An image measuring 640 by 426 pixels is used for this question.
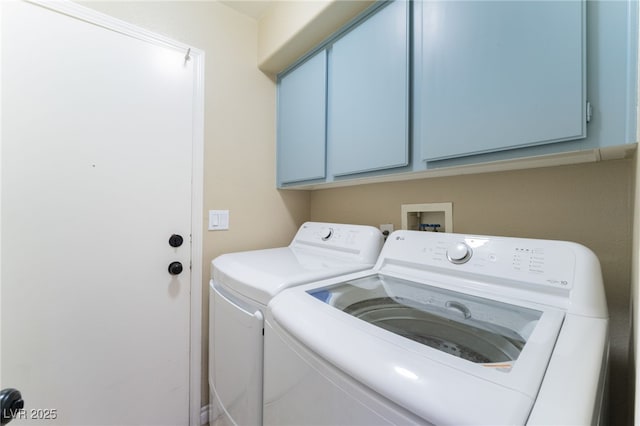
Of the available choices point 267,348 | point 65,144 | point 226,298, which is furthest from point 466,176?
point 65,144

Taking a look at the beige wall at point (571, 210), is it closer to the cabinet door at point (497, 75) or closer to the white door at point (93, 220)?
the cabinet door at point (497, 75)

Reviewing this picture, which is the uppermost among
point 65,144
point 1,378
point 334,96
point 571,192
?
point 334,96

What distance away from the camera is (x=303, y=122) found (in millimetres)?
1601

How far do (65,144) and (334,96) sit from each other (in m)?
1.29

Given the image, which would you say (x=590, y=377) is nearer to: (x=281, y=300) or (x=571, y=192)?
(x=281, y=300)

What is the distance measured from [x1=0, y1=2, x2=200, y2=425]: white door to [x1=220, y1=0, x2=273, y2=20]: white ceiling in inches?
18.0

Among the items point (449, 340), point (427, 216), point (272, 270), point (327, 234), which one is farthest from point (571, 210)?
point (272, 270)

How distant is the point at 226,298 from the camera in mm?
1128

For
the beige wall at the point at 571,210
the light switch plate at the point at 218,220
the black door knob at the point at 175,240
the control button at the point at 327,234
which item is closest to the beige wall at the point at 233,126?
the light switch plate at the point at 218,220

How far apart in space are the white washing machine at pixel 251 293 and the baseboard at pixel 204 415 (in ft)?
0.87

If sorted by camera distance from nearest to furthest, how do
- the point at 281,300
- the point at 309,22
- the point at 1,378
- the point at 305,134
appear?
1. the point at 281,300
2. the point at 1,378
3. the point at 309,22
4. the point at 305,134

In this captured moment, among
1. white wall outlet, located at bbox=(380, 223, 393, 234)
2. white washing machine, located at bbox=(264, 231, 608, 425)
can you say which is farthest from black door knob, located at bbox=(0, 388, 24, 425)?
white wall outlet, located at bbox=(380, 223, 393, 234)

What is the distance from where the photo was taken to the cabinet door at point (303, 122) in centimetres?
147

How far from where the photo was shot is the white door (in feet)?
3.58
